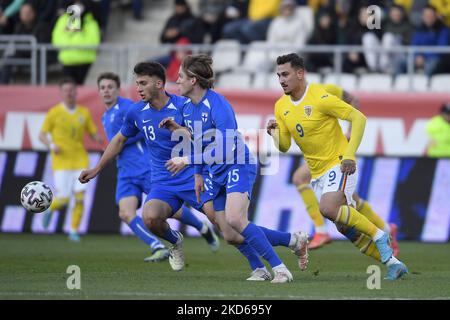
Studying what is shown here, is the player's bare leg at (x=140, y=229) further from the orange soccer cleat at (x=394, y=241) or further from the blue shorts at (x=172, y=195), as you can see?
the orange soccer cleat at (x=394, y=241)

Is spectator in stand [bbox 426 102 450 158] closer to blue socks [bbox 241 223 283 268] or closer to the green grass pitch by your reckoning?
the green grass pitch

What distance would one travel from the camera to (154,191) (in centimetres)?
1260

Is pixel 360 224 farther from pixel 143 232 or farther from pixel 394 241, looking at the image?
pixel 143 232

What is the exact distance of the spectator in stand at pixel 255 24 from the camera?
22.4 meters

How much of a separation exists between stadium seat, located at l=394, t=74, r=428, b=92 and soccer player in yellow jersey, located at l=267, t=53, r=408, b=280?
8.69 meters

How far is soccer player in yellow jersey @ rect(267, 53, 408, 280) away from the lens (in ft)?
37.8

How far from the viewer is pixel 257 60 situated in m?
21.4

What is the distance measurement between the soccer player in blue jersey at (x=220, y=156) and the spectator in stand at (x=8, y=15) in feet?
40.3

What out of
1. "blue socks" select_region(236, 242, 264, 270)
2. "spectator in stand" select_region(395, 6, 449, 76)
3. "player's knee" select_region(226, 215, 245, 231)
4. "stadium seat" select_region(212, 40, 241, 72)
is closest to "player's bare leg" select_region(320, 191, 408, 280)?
"blue socks" select_region(236, 242, 264, 270)

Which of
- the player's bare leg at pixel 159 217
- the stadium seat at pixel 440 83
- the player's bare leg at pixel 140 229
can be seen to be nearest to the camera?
the player's bare leg at pixel 159 217

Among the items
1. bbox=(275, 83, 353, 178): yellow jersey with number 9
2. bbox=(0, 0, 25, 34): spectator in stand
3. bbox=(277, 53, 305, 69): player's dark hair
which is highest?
bbox=(0, 0, 25, 34): spectator in stand

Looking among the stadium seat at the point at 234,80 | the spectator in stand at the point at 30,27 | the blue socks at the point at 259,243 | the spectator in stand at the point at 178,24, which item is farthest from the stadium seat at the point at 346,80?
the blue socks at the point at 259,243

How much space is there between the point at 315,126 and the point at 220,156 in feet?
4.15

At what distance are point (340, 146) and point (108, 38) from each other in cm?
1319
